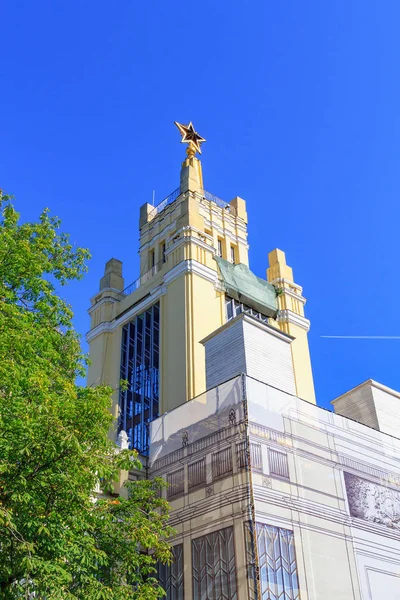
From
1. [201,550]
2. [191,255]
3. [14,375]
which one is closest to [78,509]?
[14,375]

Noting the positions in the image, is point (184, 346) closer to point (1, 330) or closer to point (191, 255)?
point (191, 255)

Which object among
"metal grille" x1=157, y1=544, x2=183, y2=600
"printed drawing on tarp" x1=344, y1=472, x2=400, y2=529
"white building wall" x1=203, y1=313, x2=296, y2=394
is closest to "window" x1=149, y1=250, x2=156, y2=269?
"white building wall" x1=203, y1=313, x2=296, y2=394

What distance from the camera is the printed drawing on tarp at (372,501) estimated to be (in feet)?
77.3

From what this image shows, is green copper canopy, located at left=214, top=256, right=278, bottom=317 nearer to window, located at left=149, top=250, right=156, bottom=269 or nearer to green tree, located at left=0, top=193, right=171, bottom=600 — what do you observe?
window, located at left=149, top=250, right=156, bottom=269

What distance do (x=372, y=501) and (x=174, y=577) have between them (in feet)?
25.1

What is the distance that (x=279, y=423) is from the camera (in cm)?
2314

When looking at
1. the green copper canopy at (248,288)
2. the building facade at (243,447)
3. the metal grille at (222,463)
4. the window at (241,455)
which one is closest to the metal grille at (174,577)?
the building facade at (243,447)

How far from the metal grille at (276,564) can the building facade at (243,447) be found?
36 millimetres

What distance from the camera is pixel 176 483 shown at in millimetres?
23625

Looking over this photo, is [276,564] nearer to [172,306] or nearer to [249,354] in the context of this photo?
[249,354]

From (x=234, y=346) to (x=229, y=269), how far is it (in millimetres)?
10759

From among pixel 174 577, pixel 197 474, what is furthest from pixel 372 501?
pixel 174 577

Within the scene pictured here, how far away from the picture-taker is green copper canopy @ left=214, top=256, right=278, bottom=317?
3612 cm

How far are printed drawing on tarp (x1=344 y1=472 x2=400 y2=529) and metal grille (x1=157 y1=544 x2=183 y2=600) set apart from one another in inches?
239
